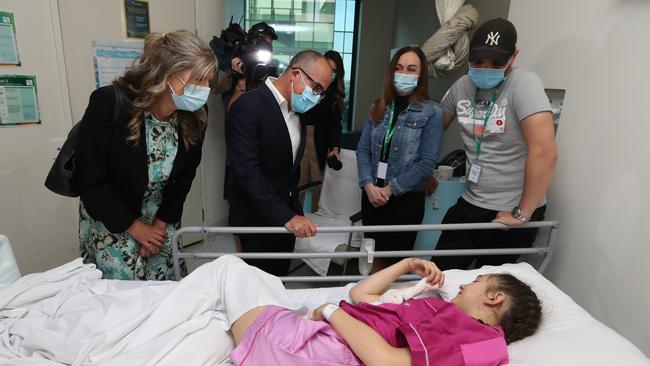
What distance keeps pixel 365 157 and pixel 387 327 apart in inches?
49.8

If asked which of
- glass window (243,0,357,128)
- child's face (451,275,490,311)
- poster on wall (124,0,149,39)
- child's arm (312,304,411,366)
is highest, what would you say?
glass window (243,0,357,128)

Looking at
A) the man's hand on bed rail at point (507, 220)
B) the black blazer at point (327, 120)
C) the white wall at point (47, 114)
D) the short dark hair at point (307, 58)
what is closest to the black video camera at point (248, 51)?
the black blazer at point (327, 120)

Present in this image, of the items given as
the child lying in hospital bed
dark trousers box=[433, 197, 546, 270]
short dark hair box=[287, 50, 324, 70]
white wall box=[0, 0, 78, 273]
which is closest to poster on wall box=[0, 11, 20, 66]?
white wall box=[0, 0, 78, 273]

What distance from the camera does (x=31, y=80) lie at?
235 cm

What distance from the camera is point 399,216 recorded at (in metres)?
2.38

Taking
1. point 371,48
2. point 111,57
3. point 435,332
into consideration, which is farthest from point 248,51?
point 371,48

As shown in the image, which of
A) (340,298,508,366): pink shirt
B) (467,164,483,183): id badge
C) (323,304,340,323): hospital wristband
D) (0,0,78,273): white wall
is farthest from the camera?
(0,0,78,273): white wall

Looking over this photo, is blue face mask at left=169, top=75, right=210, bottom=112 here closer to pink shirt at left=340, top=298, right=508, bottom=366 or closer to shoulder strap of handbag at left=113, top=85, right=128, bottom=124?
Result: shoulder strap of handbag at left=113, top=85, right=128, bottom=124

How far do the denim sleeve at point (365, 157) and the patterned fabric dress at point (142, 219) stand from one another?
1154 mm

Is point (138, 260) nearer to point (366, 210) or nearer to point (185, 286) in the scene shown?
point (185, 286)

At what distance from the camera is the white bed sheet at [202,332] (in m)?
1.33

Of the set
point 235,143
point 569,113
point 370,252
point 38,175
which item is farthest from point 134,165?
point 569,113

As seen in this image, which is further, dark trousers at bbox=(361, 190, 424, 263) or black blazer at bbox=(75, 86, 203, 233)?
dark trousers at bbox=(361, 190, 424, 263)

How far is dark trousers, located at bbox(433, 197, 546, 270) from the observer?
200cm
